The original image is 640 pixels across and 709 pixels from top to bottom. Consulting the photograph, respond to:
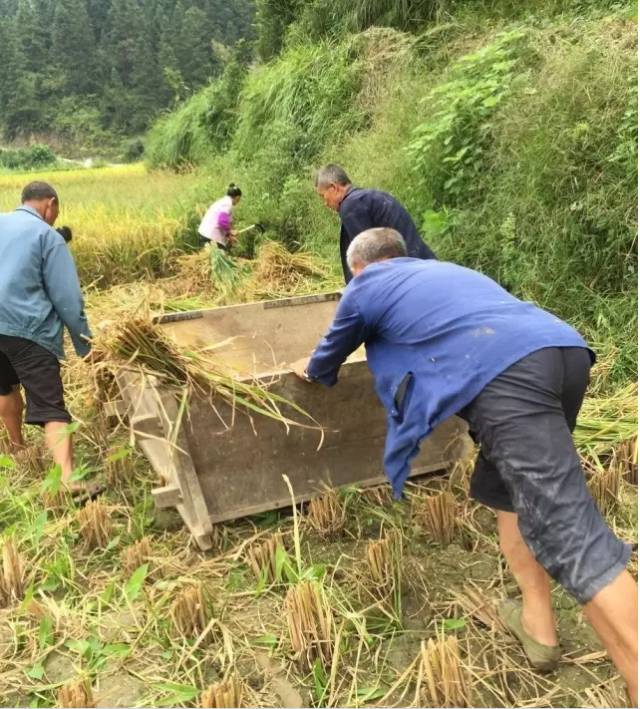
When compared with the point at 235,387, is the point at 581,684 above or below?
below

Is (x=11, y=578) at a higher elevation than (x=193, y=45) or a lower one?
lower

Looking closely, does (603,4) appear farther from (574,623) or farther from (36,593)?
(36,593)

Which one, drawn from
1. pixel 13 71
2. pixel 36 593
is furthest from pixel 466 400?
pixel 13 71

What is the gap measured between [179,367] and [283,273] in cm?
392

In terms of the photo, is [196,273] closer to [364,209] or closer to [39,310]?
[364,209]

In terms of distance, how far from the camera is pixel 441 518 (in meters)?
2.81

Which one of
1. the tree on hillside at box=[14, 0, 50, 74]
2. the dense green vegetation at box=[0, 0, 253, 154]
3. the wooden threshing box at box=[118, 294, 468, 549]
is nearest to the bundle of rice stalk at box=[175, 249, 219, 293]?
the wooden threshing box at box=[118, 294, 468, 549]

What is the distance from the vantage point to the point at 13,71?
169ft

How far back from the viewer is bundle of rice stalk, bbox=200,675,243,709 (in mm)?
1937

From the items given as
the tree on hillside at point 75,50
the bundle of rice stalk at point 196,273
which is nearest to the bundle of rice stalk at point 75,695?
the bundle of rice stalk at point 196,273

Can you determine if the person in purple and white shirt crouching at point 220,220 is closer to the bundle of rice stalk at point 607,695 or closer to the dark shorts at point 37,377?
the dark shorts at point 37,377

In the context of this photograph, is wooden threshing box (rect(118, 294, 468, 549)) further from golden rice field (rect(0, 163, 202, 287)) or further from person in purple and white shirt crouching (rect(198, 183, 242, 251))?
person in purple and white shirt crouching (rect(198, 183, 242, 251))

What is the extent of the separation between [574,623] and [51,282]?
2.85 meters

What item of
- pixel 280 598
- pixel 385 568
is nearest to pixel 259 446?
pixel 280 598
